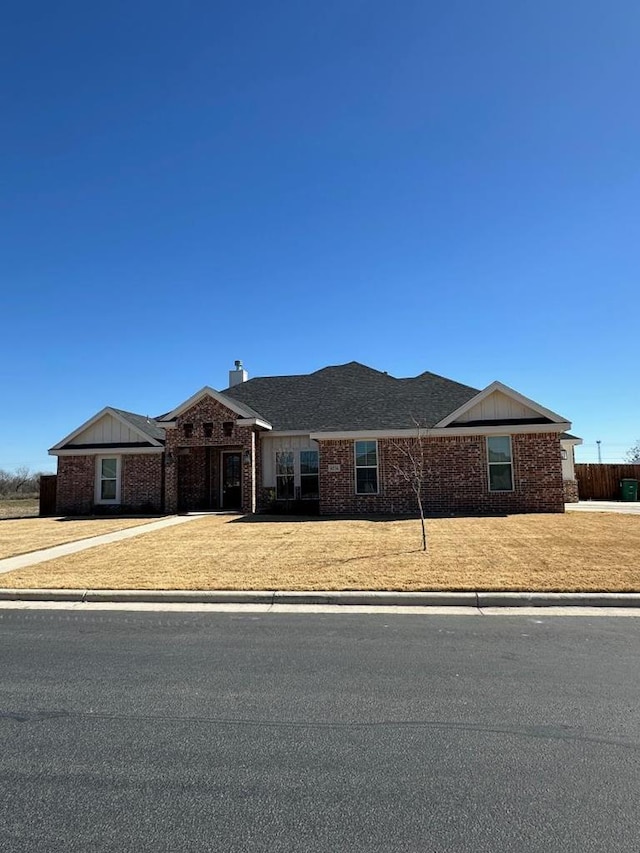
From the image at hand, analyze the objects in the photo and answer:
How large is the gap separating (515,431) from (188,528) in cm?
1025

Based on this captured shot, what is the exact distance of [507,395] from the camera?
60.4ft

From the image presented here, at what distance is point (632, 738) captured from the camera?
12.7 feet

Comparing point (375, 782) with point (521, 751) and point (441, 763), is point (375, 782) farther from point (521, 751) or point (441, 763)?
point (521, 751)

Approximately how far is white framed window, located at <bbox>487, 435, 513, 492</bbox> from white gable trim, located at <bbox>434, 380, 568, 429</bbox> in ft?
3.77

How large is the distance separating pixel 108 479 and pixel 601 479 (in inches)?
884

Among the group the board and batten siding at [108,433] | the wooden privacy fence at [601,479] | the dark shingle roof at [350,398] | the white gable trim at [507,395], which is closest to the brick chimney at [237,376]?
the dark shingle roof at [350,398]

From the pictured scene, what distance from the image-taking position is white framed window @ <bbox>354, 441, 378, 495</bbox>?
19328mm

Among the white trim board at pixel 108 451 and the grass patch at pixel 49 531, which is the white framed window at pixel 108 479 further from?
the grass patch at pixel 49 531

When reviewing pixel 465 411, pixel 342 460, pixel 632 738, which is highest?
pixel 465 411

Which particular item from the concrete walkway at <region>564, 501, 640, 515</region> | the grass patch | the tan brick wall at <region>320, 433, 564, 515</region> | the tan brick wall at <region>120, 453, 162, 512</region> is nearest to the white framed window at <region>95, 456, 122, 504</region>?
the tan brick wall at <region>120, 453, 162, 512</region>

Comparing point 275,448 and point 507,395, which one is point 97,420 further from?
point 507,395

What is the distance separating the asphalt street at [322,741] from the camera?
2.92 metres

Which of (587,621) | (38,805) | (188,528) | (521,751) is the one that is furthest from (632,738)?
(188,528)

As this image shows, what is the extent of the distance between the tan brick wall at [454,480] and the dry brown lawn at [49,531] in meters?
6.51
